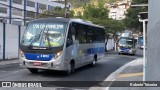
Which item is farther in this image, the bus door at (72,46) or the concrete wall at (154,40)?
the bus door at (72,46)

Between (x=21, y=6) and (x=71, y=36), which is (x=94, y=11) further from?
(x=71, y=36)

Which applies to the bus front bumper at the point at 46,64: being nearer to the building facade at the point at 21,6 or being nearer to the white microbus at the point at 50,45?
the white microbus at the point at 50,45

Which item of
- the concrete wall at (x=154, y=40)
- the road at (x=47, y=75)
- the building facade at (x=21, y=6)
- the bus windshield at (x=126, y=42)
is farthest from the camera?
the building facade at (x=21, y=6)

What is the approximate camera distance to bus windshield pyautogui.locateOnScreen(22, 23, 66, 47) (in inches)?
609

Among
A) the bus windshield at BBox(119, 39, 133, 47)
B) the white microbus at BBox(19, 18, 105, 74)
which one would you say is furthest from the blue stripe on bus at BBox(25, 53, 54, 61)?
the bus windshield at BBox(119, 39, 133, 47)

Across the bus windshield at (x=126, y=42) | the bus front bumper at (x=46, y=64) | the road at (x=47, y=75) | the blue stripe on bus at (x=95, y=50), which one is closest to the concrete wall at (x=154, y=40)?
the road at (x=47, y=75)

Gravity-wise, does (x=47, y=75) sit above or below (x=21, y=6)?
below

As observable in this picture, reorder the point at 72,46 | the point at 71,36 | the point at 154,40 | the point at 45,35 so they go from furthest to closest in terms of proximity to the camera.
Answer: the point at 72,46
the point at 71,36
the point at 45,35
the point at 154,40

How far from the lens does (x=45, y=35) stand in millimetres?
15648

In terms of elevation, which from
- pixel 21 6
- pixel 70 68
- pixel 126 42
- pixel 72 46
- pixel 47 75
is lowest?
pixel 47 75

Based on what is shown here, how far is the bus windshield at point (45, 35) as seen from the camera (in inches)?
609

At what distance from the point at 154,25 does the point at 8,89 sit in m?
5.66

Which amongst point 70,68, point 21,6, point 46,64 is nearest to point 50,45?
point 46,64

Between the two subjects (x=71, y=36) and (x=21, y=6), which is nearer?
(x=71, y=36)
